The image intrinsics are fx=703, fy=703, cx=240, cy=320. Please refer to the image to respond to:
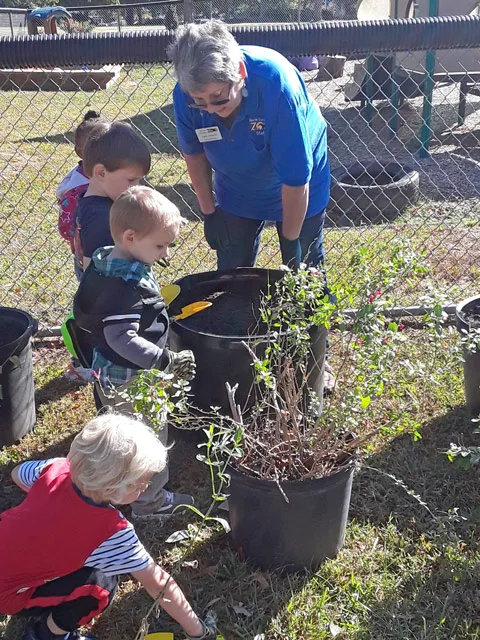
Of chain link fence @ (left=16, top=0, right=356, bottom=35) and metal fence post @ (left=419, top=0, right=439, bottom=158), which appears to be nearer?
metal fence post @ (left=419, top=0, right=439, bottom=158)

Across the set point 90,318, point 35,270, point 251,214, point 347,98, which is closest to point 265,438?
point 90,318

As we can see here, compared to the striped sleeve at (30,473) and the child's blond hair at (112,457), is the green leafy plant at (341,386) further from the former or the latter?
the striped sleeve at (30,473)

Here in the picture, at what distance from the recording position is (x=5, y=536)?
80.0 inches

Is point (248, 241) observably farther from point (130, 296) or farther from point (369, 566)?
point (369, 566)

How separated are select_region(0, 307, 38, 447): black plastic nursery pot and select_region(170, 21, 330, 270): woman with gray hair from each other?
1025mm

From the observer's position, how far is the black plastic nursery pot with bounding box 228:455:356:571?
7.71 ft

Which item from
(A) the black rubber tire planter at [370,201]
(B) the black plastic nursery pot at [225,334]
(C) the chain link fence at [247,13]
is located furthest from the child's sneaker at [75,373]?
(C) the chain link fence at [247,13]

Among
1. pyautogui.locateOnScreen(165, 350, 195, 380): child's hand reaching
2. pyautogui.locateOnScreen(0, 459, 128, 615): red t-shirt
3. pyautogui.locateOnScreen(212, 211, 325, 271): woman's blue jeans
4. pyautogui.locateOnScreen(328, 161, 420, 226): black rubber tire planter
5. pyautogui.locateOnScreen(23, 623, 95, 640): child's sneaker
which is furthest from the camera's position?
pyautogui.locateOnScreen(328, 161, 420, 226): black rubber tire planter

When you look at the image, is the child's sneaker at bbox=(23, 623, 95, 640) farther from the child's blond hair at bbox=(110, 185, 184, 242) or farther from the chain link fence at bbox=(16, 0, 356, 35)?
the chain link fence at bbox=(16, 0, 356, 35)

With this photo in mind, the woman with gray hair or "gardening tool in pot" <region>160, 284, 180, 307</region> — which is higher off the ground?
the woman with gray hair

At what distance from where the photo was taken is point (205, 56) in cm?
257

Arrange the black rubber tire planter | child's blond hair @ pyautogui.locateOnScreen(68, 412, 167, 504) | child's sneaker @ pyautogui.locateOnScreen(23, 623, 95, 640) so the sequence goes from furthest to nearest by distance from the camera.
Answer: the black rubber tire planter < child's sneaker @ pyautogui.locateOnScreen(23, 623, 95, 640) < child's blond hair @ pyautogui.locateOnScreen(68, 412, 167, 504)

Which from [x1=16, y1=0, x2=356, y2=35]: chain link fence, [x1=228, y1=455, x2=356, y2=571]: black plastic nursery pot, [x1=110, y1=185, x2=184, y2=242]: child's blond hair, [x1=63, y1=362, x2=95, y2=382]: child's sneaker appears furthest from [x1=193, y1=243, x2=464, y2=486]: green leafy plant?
[x1=16, y1=0, x2=356, y2=35]: chain link fence

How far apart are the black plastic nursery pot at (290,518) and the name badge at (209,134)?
1.44m
